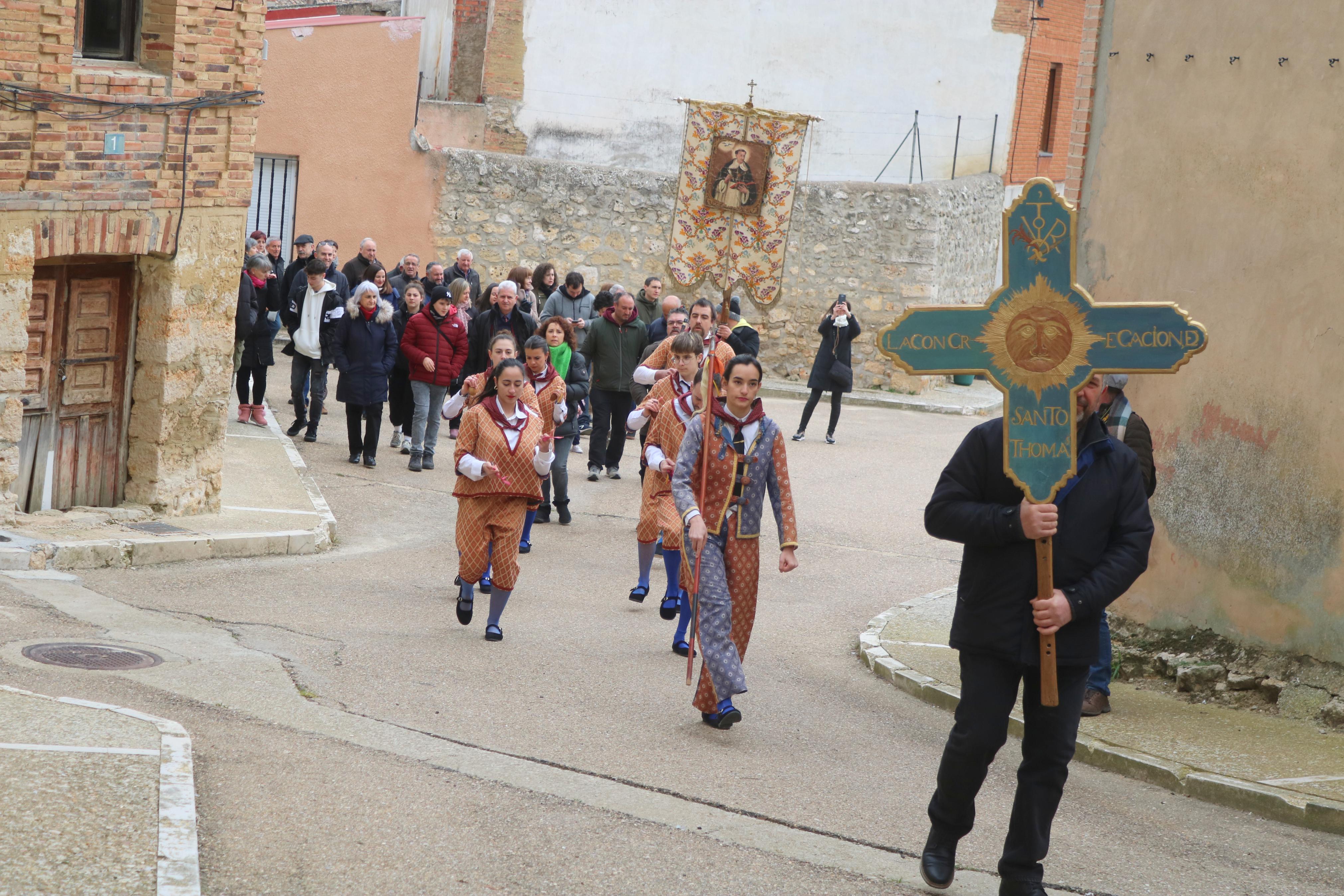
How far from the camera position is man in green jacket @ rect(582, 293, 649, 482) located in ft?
48.9

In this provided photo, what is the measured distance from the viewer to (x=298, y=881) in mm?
4926

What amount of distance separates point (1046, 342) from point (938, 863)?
194 centimetres

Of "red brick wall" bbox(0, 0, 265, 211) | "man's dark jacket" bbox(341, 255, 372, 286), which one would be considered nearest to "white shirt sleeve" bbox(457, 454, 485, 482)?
"red brick wall" bbox(0, 0, 265, 211)

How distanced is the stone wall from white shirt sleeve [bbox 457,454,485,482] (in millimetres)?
15074

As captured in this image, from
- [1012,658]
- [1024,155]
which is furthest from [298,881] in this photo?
[1024,155]

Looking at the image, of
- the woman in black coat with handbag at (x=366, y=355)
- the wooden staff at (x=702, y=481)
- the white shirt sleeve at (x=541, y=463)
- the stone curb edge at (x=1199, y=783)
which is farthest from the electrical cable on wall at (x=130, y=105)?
the stone curb edge at (x=1199, y=783)

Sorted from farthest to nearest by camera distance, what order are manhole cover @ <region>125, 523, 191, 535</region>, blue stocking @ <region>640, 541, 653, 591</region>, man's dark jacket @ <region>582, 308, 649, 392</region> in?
man's dark jacket @ <region>582, 308, 649, 392</region>, manhole cover @ <region>125, 523, 191, 535</region>, blue stocking @ <region>640, 541, 653, 591</region>

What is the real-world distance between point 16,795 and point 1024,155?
26.7m

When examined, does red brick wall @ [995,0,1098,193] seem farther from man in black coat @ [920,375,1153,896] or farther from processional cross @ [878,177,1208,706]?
man in black coat @ [920,375,1153,896]

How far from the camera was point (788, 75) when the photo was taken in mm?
26984

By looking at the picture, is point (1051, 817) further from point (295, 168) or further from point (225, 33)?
point (295, 168)

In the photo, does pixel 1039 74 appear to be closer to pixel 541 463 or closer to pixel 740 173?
pixel 740 173

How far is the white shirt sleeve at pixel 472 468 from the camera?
8.62 m

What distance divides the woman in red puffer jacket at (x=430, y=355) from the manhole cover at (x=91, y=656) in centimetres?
737
